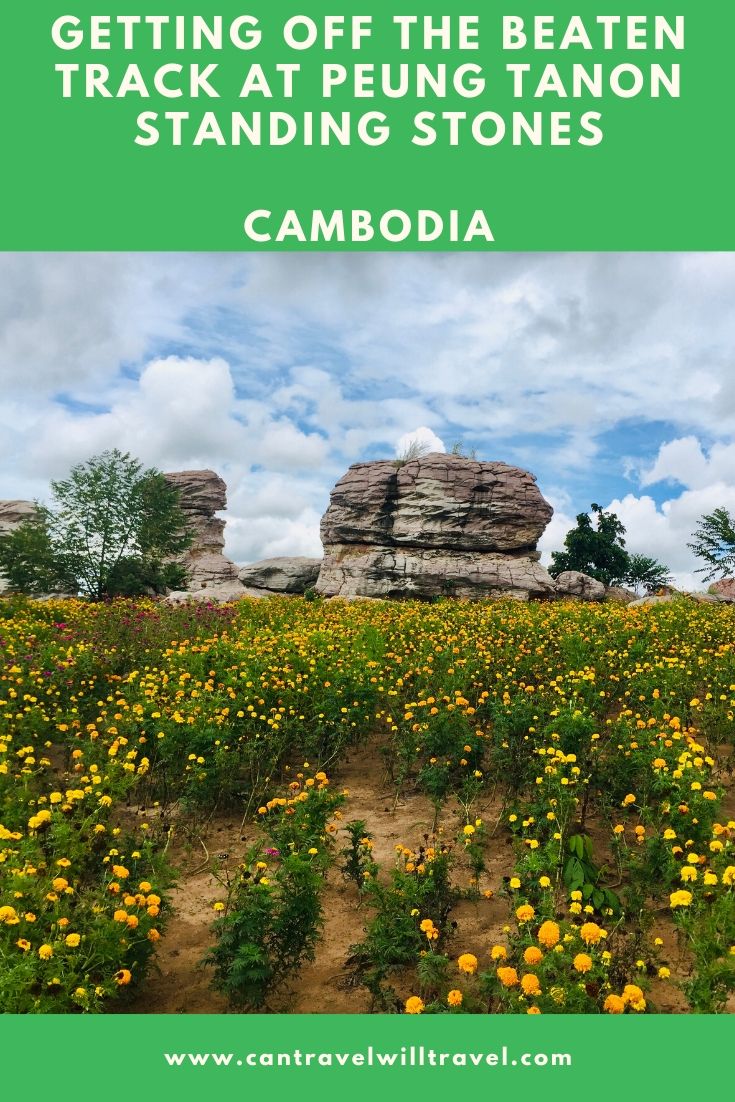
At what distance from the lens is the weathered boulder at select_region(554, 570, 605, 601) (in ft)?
109

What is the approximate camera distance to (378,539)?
3509cm

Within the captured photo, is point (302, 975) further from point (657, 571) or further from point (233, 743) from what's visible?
point (657, 571)

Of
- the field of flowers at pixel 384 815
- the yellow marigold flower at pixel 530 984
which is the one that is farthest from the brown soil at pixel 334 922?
the yellow marigold flower at pixel 530 984

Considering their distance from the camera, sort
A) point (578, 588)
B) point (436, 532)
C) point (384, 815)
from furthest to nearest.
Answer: point (436, 532)
point (578, 588)
point (384, 815)

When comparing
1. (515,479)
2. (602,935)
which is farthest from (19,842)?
(515,479)

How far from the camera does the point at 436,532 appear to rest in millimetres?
34219

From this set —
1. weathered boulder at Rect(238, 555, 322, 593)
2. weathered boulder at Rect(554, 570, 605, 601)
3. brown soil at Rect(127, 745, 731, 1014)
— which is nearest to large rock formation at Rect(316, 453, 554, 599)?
weathered boulder at Rect(554, 570, 605, 601)

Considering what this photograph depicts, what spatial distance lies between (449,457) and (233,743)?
3207 cm

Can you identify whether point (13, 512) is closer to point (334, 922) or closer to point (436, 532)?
point (436, 532)

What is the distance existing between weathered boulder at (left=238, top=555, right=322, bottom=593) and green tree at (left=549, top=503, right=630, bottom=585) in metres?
17.7

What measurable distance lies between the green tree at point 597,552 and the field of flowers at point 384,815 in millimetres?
35950

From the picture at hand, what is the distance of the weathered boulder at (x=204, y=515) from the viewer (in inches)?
1887

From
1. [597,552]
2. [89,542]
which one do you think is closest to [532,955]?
[89,542]

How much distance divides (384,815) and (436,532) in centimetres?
2898
